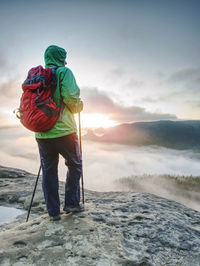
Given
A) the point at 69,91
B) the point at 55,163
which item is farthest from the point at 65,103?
the point at 55,163

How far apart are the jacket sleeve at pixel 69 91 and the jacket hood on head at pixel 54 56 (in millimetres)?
600

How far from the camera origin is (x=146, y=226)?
3.65m

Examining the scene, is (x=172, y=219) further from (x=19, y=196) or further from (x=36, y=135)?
(x=19, y=196)

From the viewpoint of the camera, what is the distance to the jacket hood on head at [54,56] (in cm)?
383

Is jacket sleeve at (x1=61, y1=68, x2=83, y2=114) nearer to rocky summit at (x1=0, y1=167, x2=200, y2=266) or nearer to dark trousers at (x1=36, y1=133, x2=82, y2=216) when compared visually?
dark trousers at (x1=36, y1=133, x2=82, y2=216)

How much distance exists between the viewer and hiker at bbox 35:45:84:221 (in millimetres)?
3410

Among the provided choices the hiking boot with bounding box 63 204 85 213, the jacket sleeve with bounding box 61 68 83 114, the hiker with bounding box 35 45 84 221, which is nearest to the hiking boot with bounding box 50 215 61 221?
the hiker with bounding box 35 45 84 221

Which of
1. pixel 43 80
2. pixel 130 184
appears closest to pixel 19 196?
pixel 43 80

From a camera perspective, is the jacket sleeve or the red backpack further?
the jacket sleeve

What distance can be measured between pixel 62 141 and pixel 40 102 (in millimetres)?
919

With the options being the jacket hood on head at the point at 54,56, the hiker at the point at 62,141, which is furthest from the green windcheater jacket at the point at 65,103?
the jacket hood on head at the point at 54,56

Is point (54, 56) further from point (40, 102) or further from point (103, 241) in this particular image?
point (103, 241)

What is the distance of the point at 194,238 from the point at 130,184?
288 ft

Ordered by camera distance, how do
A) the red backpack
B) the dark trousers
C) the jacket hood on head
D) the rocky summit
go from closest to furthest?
1. the rocky summit
2. the red backpack
3. the dark trousers
4. the jacket hood on head
